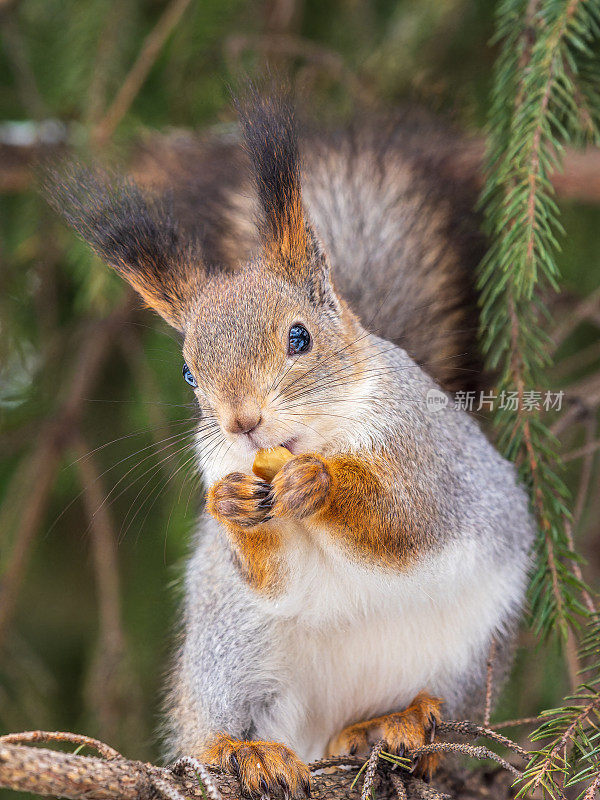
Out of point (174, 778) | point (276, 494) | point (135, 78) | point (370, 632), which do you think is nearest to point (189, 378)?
point (276, 494)

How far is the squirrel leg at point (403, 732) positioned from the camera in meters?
1.54

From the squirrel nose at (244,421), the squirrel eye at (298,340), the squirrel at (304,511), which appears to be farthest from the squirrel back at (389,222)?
the squirrel nose at (244,421)

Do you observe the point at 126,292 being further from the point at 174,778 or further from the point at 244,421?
the point at 174,778

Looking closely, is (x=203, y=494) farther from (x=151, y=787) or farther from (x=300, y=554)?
(x=151, y=787)

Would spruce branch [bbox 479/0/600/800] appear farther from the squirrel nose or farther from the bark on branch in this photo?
the squirrel nose

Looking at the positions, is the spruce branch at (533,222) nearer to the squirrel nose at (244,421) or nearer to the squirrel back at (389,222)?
the squirrel back at (389,222)

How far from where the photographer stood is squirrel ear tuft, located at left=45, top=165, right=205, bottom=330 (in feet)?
5.15

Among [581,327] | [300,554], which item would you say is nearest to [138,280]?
[300,554]

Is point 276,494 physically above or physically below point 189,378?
below

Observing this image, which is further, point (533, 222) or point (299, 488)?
point (533, 222)

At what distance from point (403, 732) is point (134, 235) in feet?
3.14

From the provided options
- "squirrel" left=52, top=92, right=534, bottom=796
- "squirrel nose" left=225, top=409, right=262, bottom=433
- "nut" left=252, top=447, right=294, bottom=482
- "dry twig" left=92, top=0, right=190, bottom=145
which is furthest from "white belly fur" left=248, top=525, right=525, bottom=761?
"dry twig" left=92, top=0, right=190, bottom=145

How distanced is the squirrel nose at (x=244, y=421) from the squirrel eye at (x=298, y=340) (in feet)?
0.58

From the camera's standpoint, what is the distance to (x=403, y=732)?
1.55m
